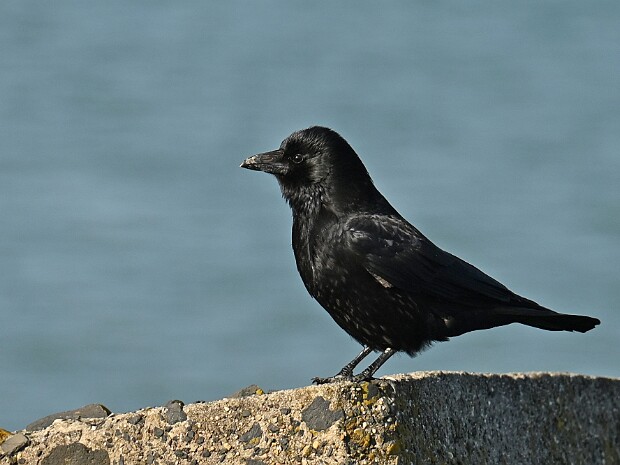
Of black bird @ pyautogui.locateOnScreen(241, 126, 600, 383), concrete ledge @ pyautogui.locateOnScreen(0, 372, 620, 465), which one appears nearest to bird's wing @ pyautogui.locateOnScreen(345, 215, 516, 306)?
black bird @ pyautogui.locateOnScreen(241, 126, 600, 383)

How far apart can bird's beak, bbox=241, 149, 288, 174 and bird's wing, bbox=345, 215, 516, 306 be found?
2.33ft

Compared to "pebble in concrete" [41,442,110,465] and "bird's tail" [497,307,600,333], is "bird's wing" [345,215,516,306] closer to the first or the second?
"bird's tail" [497,307,600,333]

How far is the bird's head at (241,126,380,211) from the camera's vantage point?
5738mm

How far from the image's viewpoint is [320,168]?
5836 mm

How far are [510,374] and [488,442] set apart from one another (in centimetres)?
41

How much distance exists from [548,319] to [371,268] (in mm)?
1150

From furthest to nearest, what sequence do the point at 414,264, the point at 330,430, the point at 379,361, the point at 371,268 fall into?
the point at 414,264 < the point at 371,268 < the point at 379,361 < the point at 330,430

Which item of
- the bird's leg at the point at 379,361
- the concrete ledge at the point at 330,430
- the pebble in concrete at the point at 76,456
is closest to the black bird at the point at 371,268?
the bird's leg at the point at 379,361

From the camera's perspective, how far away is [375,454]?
2881 mm

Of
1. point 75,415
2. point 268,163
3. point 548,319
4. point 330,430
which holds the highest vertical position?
point 268,163

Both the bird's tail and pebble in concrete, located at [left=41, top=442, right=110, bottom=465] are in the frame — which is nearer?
pebble in concrete, located at [left=41, top=442, right=110, bottom=465]

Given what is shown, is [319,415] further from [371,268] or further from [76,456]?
[371,268]

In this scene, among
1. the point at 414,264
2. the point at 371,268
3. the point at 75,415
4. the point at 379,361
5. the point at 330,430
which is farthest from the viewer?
the point at 414,264

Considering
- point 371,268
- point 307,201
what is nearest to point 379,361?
point 371,268
